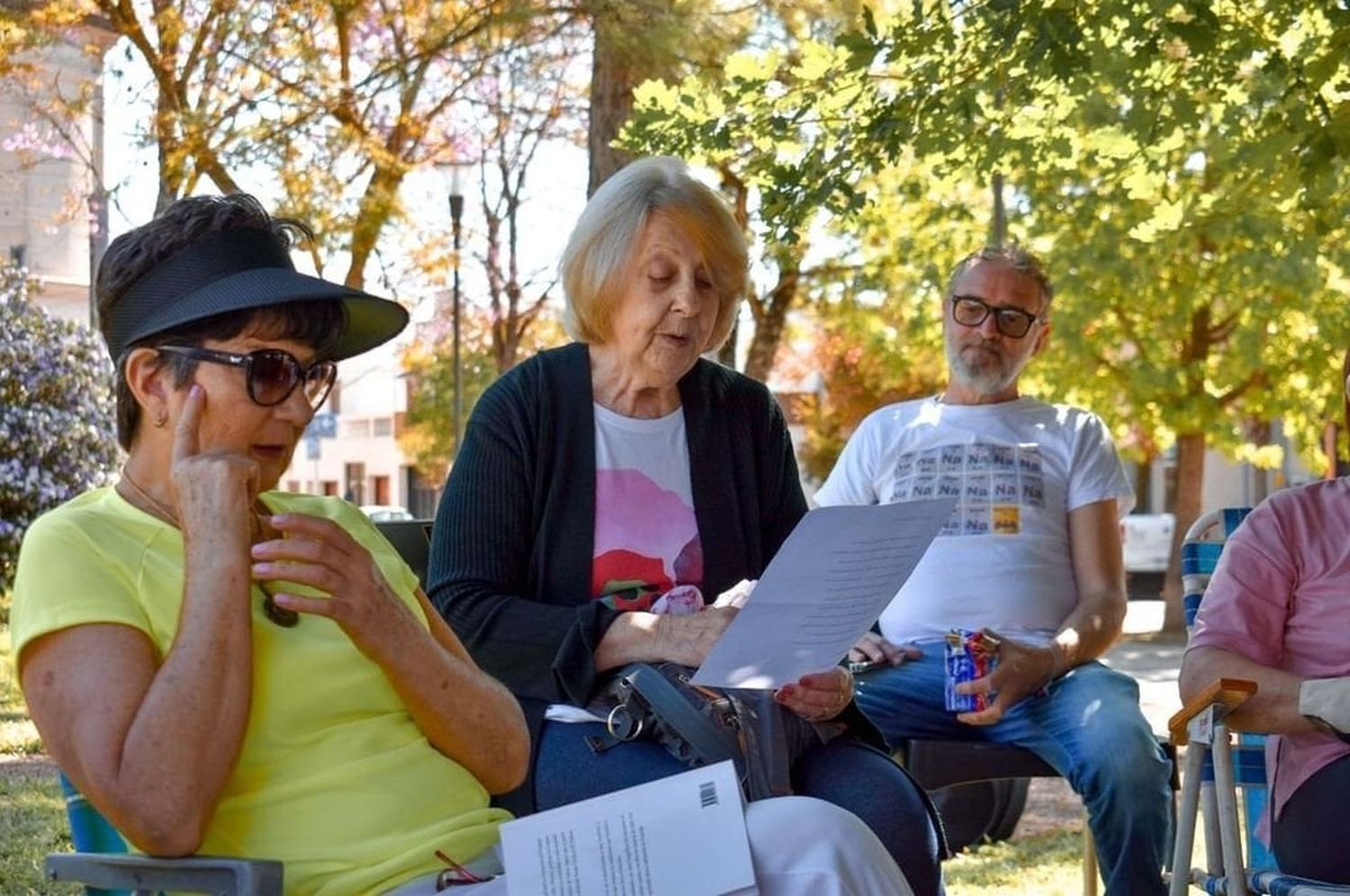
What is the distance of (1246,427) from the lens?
30.2 metres

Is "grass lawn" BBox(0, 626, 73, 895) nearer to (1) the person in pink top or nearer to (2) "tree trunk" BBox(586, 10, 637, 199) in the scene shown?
(1) the person in pink top

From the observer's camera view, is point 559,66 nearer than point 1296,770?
No

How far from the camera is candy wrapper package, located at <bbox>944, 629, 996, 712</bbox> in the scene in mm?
4492

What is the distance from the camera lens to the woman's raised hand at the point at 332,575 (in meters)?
2.51

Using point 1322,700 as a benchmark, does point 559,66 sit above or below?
above

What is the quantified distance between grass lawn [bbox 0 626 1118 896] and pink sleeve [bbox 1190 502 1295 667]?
8.04ft

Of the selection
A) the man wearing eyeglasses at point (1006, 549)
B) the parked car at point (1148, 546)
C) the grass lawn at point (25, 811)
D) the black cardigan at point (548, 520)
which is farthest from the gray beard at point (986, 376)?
the parked car at point (1148, 546)

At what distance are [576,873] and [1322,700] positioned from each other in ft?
6.63

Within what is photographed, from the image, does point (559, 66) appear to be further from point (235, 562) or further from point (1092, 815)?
point (235, 562)

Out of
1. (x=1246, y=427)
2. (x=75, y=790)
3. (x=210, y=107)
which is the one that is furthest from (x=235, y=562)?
(x=1246, y=427)

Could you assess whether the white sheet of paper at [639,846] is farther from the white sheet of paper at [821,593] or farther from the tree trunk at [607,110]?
the tree trunk at [607,110]

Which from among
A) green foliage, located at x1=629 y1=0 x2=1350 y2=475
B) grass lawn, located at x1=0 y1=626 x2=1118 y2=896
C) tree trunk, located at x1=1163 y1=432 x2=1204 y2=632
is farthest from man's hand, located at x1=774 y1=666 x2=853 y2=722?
tree trunk, located at x1=1163 y1=432 x2=1204 y2=632

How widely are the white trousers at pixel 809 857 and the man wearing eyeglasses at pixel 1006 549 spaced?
2012 mm

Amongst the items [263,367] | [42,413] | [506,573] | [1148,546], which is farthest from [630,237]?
[1148,546]
